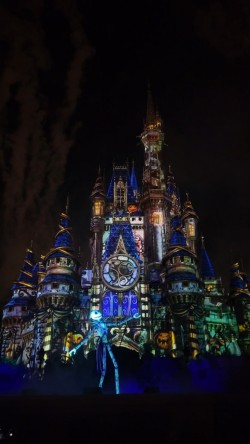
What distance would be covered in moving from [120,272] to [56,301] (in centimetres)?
925

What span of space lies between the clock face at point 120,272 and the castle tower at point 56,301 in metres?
5.01

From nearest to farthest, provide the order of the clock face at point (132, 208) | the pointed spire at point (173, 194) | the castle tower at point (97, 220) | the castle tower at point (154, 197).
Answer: the castle tower at point (154, 197) → the castle tower at point (97, 220) → the clock face at point (132, 208) → the pointed spire at point (173, 194)

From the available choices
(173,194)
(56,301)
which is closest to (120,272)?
(56,301)

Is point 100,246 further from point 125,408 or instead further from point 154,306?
point 125,408

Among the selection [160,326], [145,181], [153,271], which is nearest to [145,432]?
[160,326]

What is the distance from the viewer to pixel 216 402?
19.0 m

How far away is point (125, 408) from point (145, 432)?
163 centimetres

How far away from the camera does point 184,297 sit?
48875 millimetres

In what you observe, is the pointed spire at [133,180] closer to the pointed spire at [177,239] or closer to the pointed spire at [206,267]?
the pointed spire at [206,267]

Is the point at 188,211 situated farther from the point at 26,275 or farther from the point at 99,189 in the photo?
the point at 26,275

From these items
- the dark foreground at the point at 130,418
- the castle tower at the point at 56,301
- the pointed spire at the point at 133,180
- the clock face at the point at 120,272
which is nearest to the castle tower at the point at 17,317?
the castle tower at the point at 56,301

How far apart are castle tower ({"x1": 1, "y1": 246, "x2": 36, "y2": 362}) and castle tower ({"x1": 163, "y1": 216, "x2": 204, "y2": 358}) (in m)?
21.5

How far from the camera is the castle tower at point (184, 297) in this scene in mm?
46281

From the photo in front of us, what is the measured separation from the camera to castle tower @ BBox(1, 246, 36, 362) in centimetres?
5503
